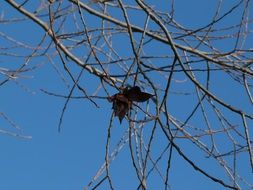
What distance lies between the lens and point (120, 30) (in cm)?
243

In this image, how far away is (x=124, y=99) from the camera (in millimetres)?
1690

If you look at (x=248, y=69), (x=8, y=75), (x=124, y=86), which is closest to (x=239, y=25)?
(x=248, y=69)

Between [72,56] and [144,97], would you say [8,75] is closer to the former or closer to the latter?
[72,56]

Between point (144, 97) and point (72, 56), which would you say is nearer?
point (144, 97)

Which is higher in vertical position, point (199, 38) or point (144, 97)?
point (199, 38)

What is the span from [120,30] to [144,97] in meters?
0.80

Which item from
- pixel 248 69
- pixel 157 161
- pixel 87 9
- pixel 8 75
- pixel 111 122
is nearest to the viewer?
pixel 111 122

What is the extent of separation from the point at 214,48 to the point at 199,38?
2.9 inches

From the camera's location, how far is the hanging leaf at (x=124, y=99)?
1.68 metres

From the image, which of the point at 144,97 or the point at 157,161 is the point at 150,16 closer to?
the point at 144,97

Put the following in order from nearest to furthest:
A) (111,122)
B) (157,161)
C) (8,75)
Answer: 1. (111,122)
2. (157,161)
3. (8,75)

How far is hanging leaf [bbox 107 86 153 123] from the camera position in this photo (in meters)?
1.68

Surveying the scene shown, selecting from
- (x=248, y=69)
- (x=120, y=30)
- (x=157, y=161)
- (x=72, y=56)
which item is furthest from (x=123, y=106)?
(x=120, y=30)

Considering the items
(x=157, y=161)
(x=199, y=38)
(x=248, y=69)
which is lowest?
(x=157, y=161)
